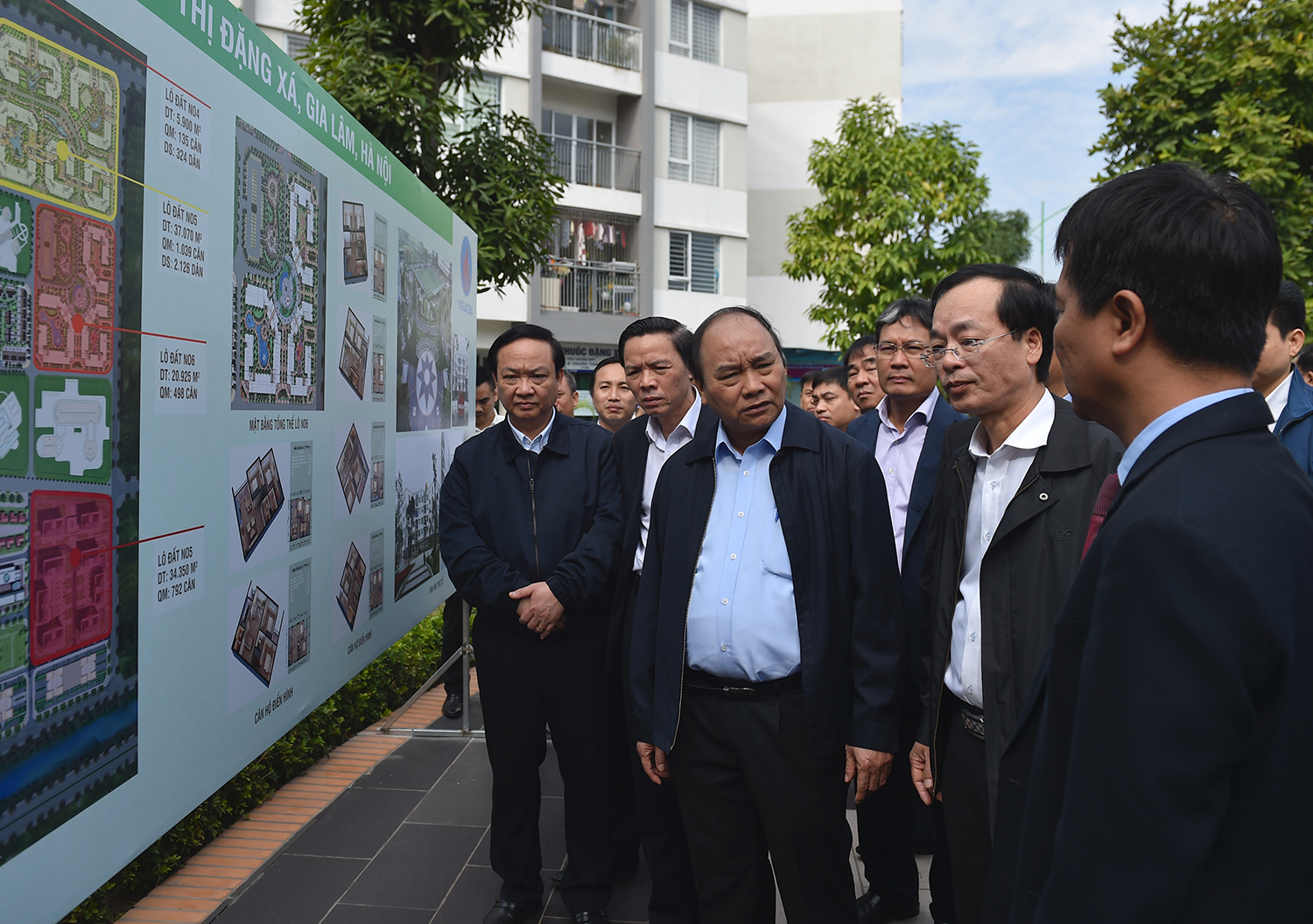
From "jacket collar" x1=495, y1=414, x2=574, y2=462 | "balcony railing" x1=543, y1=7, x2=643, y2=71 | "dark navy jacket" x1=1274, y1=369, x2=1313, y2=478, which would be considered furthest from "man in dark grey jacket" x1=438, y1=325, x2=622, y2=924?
"balcony railing" x1=543, y1=7, x2=643, y2=71

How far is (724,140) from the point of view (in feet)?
72.5

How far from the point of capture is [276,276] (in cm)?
263

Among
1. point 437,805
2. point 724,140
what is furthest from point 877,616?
point 724,140

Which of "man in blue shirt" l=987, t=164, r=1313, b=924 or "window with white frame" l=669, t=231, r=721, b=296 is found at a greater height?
"window with white frame" l=669, t=231, r=721, b=296

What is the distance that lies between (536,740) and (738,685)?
47.3 inches

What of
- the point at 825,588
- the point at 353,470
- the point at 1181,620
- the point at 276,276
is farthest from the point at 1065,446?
the point at 353,470

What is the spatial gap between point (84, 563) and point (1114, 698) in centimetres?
181

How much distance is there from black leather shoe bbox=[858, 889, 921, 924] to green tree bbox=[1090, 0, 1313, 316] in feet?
29.3

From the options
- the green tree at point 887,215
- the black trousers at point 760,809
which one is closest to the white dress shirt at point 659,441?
the black trousers at point 760,809

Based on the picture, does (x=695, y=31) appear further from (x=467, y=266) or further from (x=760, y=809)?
(x=760, y=809)

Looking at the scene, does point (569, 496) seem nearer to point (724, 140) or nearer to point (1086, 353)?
point (1086, 353)

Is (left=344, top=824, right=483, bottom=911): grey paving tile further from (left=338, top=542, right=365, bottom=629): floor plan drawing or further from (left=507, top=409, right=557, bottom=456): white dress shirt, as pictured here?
(left=507, top=409, right=557, bottom=456): white dress shirt

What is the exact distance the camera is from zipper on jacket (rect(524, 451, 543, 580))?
3.30 metres

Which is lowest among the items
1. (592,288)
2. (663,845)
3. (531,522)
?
(663,845)
